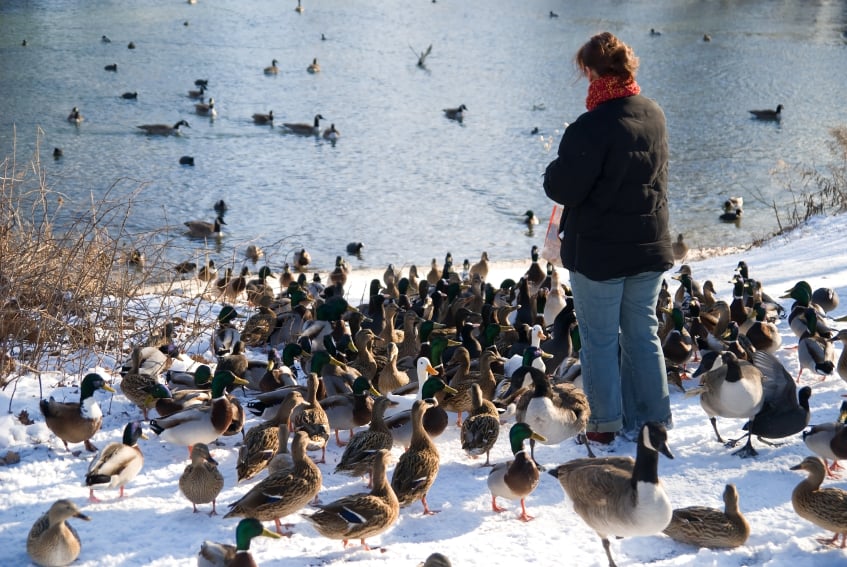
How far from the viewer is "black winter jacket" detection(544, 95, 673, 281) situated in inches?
230

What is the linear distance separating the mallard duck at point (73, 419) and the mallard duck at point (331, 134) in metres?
22.4

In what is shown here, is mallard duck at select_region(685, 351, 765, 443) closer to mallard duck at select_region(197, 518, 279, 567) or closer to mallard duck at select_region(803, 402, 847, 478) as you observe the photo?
mallard duck at select_region(803, 402, 847, 478)

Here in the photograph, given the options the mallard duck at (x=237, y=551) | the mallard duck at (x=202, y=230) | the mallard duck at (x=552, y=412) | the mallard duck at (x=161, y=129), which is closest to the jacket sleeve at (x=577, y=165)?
the mallard duck at (x=552, y=412)

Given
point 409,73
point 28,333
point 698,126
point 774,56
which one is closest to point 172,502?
point 28,333

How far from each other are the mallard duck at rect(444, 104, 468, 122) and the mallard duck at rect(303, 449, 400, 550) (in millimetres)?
26356

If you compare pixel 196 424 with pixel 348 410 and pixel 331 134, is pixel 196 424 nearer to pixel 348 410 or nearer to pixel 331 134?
pixel 348 410

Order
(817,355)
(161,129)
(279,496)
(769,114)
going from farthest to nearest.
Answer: (769,114) → (161,129) → (817,355) → (279,496)

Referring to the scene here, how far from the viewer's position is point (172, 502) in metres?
6.07

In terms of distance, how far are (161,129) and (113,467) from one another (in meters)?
23.7

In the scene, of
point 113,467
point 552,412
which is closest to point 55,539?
point 113,467

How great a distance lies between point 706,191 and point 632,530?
20089 millimetres

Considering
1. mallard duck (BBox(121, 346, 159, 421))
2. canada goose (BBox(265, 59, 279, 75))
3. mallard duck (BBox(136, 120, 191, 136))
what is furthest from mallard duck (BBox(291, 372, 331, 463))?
canada goose (BBox(265, 59, 279, 75))

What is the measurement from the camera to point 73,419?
6598mm

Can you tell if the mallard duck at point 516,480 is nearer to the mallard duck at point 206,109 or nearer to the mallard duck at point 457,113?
the mallard duck at point 457,113
